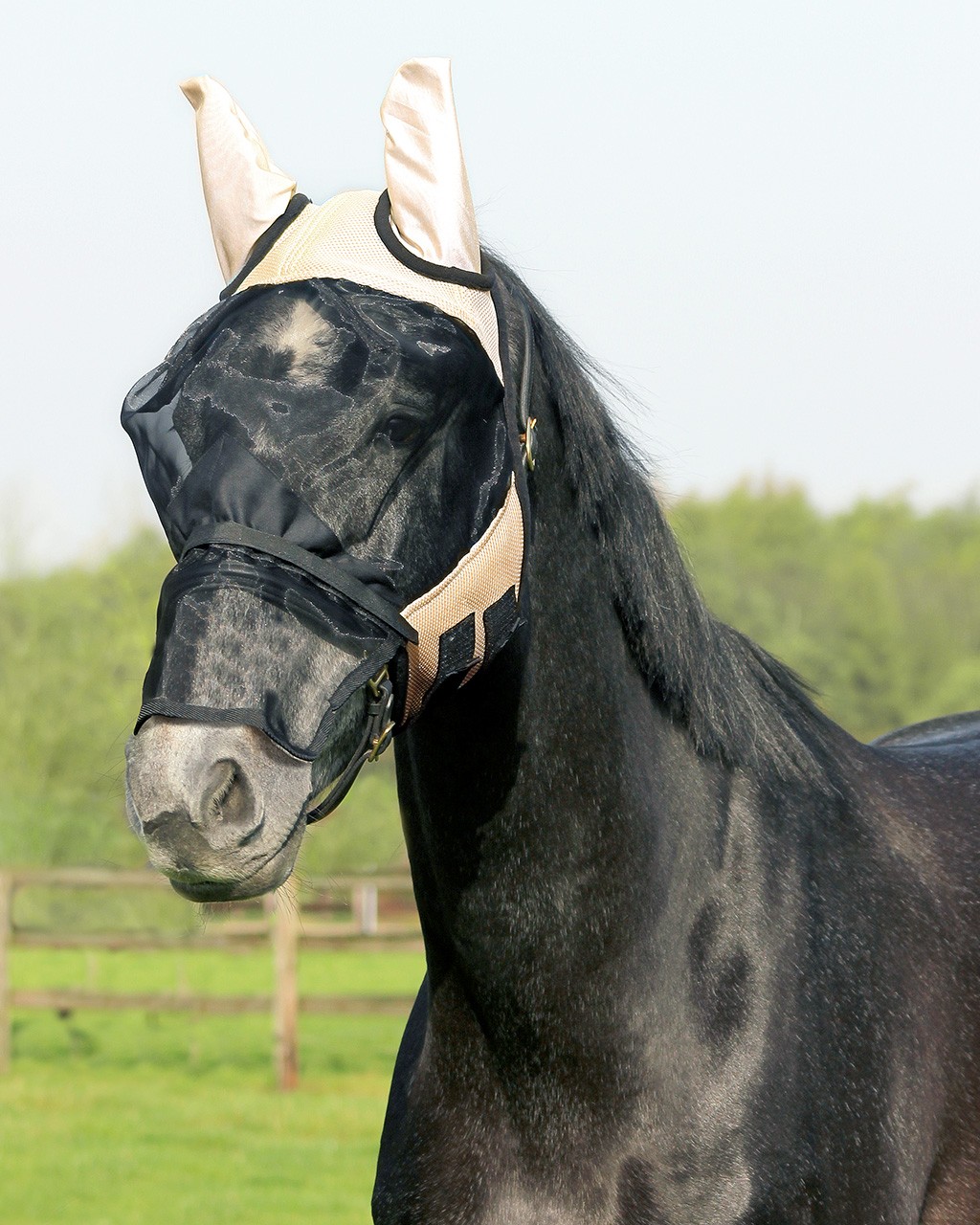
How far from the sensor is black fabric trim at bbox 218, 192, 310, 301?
7.98 feet

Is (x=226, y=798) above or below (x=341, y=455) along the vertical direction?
below

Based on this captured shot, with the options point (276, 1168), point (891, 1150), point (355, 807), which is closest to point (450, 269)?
point (891, 1150)

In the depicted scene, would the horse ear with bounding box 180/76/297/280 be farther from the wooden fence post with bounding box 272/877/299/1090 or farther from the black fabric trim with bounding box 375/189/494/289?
the wooden fence post with bounding box 272/877/299/1090

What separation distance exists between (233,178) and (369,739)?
1041 mm

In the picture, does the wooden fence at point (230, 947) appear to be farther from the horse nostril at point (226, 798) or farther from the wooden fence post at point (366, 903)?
the horse nostril at point (226, 798)

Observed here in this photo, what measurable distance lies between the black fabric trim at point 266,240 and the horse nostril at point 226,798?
837mm

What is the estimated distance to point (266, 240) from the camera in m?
2.47

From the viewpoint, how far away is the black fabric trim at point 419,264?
240 cm

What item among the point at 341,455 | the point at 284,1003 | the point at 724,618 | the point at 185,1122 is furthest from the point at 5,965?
the point at 341,455

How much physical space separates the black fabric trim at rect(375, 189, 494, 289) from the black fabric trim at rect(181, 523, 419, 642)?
556mm

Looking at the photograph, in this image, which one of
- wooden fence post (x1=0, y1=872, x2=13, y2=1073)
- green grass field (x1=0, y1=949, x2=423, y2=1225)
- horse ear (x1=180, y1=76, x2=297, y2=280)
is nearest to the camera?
horse ear (x1=180, y1=76, x2=297, y2=280)

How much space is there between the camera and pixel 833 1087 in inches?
101

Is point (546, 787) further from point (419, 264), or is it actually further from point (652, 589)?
point (419, 264)

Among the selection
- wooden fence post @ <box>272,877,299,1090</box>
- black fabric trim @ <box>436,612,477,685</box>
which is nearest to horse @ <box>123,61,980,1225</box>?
black fabric trim @ <box>436,612,477,685</box>
